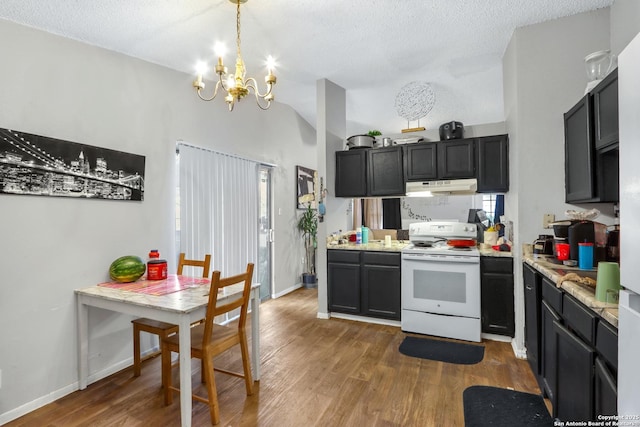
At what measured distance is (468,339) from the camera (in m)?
3.13

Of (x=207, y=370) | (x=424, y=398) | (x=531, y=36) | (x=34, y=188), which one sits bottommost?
(x=424, y=398)

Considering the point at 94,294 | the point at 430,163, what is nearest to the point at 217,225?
the point at 94,294

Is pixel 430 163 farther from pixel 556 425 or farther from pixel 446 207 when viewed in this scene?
pixel 556 425

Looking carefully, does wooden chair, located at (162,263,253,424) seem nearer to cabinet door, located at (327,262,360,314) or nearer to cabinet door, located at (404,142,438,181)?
cabinet door, located at (327,262,360,314)

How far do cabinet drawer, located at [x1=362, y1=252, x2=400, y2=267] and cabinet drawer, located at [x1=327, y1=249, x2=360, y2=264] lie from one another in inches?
3.3

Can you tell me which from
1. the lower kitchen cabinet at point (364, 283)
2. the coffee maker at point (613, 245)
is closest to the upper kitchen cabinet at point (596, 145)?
the coffee maker at point (613, 245)

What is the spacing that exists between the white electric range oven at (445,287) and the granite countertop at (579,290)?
77 cm

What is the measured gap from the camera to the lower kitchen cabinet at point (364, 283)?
353cm

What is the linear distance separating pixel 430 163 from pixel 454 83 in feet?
3.76

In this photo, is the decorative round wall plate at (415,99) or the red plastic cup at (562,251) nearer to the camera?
the red plastic cup at (562,251)

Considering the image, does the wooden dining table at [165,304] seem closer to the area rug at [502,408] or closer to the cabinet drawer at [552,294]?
the area rug at [502,408]

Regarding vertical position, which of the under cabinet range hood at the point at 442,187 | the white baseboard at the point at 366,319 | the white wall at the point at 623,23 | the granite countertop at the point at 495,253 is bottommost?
the white baseboard at the point at 366,319

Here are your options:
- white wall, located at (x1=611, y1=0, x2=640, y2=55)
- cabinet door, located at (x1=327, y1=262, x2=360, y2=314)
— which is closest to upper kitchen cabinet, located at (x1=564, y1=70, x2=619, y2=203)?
white wall, located at (x1=611, y1=0, x2=640, y2=55)

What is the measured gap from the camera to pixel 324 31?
2.73 m
